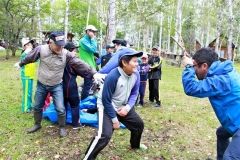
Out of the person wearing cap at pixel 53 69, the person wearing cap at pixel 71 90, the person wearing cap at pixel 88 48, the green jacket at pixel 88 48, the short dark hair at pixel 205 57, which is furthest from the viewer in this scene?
the green jacket at pixel 88 48

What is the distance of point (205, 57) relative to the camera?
415 centimetres

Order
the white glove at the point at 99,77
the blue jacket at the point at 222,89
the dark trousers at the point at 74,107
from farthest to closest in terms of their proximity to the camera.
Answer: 1. the dark trousers at the point at 74,107
2. the white glove at the point at 99,77
3. the blue jacket at the point at 222,89

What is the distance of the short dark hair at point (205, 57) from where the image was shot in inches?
163

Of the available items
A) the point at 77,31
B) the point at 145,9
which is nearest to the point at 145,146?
the point at 145,9

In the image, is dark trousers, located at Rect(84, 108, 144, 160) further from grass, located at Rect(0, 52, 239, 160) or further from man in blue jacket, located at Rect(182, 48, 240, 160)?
man in blue jacket, located at Rect(182, 48, 240, 160)

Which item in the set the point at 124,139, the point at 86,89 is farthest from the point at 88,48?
the point at 124,139

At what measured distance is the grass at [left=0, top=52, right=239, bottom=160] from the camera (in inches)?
222

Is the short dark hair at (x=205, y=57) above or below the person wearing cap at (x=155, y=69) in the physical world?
above

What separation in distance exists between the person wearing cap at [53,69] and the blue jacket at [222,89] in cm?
232

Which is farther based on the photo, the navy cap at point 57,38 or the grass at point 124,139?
the navy cap at point 57,38

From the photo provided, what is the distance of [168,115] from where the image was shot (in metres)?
8.38

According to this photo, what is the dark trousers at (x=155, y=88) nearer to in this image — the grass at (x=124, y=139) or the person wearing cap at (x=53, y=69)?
the grass at (x=124, y=139)

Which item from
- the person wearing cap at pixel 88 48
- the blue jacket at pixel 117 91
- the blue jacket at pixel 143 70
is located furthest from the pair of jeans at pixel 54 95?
the blue jacket at pixel 143 70

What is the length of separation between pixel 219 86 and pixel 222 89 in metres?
0.06
